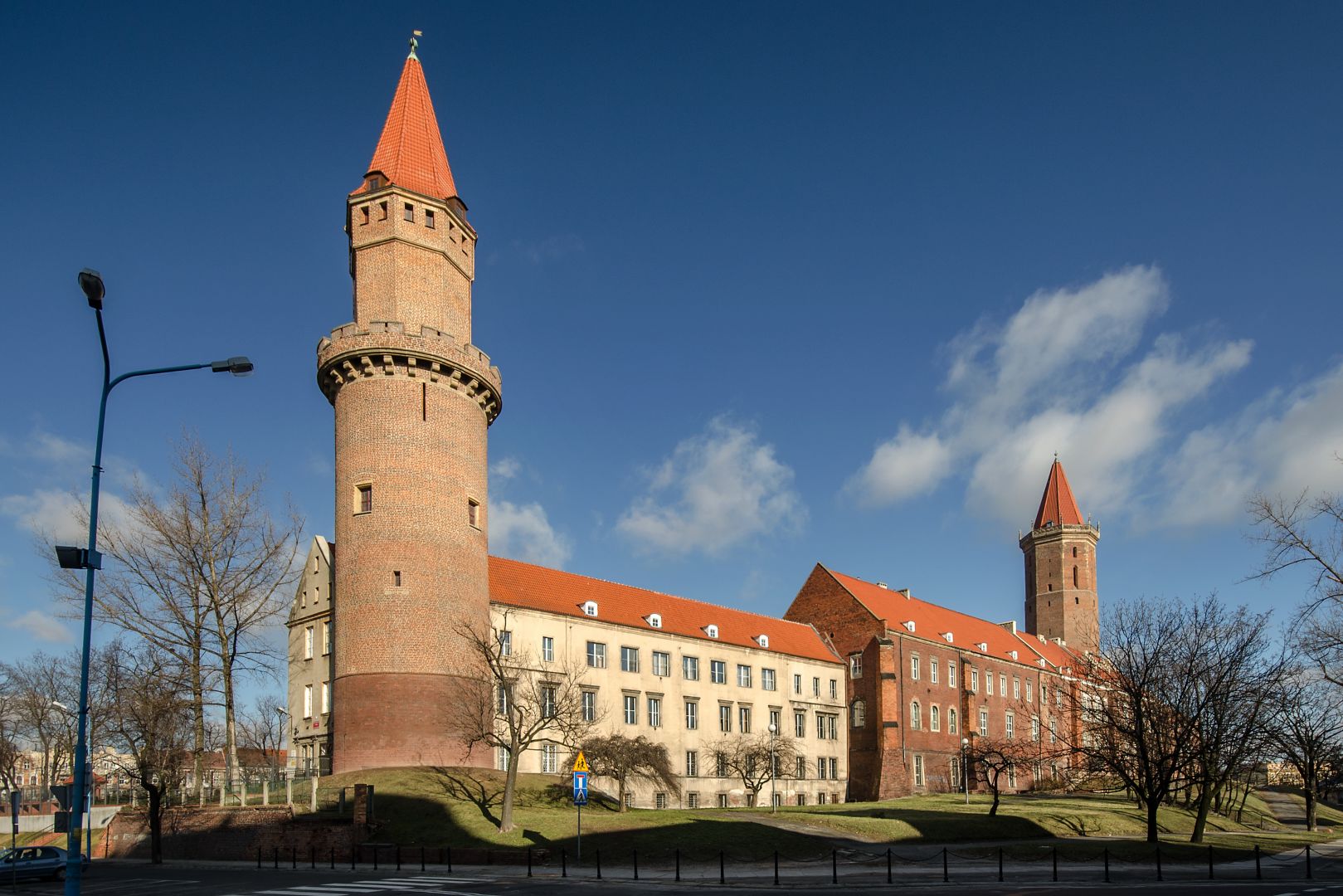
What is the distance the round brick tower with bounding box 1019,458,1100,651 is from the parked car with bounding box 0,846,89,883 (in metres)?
93.1

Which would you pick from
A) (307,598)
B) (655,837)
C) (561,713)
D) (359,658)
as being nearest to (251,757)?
(307,598)

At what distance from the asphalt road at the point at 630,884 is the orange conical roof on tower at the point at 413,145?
30.2 meters

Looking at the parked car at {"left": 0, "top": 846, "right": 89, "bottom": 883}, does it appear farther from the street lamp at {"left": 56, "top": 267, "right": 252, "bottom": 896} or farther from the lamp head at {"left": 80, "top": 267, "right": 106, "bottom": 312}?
the lamp head at {"left": 80, "top": 267, "right": 106, "bottom": 312}

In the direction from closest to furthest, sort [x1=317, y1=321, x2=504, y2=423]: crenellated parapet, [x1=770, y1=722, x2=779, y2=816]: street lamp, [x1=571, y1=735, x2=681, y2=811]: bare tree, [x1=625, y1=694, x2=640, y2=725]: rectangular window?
[x1=571, y1=735, x2=681, y2=811]: bare tree, [x1=317, y1=321, x2=504, y2=423]: crenellated parapet, [x1=625, y1=694, x2=640, y2=725]: rectangular window, [x1=770, y1=722, x2=779, y2=816]: street lamp

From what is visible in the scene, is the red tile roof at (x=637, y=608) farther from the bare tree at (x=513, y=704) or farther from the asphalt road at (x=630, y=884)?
the asphalt road at (x=630, y=884)

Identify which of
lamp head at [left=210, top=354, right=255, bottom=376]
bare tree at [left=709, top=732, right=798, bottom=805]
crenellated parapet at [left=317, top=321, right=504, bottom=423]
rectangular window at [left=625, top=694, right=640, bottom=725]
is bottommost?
bare tree at [left=709, top=732, right=798, bottom=805]

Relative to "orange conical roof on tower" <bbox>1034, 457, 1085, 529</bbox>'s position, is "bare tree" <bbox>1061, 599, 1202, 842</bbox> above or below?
below

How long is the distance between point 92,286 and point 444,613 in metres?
31.0

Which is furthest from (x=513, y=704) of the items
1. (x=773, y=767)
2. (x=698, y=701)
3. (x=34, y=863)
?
(x=773, y=767)

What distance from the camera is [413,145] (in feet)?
165

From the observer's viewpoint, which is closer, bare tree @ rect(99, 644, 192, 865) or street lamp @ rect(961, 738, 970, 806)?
bare tree @ rect(99, 644, 192, 865)

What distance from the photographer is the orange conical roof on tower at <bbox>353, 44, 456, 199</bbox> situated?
4919cm

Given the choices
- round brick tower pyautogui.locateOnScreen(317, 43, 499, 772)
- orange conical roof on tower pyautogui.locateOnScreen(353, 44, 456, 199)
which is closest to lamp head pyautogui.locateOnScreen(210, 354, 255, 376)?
round brick tower pyautogui.locateOnScreen(317, 43, 499, 772)

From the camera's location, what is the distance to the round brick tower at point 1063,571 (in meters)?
108
